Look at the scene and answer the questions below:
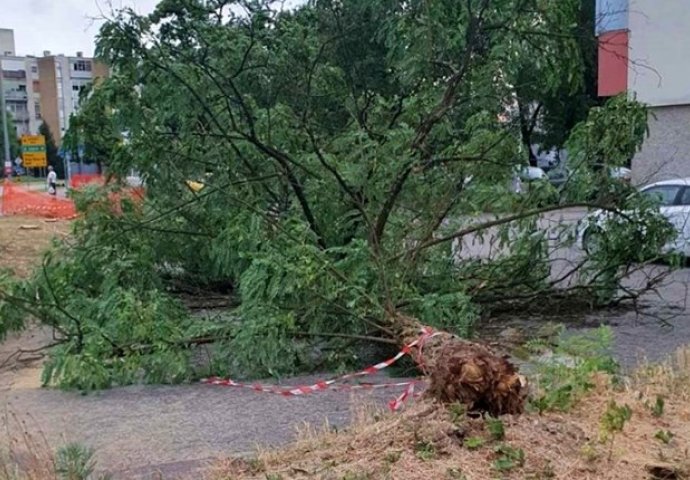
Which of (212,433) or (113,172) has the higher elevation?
(113,172)

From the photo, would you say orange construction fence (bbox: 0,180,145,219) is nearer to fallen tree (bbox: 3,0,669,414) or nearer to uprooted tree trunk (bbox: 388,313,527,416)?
fallen tree (bbox: 3,0,669,414)

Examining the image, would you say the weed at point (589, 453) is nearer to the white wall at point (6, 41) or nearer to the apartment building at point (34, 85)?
the apartment building at point (34, 85)

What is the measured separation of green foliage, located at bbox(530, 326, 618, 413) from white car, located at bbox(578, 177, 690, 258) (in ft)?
10.8

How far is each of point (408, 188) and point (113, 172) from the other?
3.69 meters

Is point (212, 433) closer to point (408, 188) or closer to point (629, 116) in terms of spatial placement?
point (408, 188)

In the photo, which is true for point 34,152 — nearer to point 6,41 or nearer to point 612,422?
point 612,422

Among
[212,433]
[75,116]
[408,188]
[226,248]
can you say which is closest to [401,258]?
[408,188]

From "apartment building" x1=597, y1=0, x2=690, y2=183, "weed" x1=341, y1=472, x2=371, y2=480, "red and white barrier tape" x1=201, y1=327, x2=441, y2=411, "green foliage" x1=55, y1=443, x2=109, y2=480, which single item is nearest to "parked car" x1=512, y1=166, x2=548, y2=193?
"red and white barrier tape" x1=201, y1=327, x2=441, y2=411

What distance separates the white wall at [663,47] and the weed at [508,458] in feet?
52.1

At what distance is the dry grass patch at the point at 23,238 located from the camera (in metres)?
15.7

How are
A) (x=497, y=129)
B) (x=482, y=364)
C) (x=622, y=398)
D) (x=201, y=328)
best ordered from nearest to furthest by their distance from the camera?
(x=482, y=364) → (x=622, y=398) → (x=201, y=328) → (x=497, y=129)

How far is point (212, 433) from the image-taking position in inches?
215

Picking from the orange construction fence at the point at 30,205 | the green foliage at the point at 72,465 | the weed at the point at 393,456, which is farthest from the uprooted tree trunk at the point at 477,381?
Answer: the orange construction fence at the point at 30,205

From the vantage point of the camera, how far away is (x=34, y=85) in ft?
346
